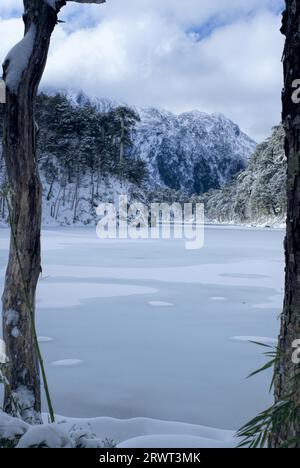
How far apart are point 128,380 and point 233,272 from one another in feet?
27.5

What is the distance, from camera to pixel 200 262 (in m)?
14.0

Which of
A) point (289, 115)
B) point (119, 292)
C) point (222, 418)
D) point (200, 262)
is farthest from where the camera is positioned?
point (200, 262)

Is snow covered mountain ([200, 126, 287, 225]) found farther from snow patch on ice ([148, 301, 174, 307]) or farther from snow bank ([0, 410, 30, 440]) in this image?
snow bank ([0, 410, 30, 440])

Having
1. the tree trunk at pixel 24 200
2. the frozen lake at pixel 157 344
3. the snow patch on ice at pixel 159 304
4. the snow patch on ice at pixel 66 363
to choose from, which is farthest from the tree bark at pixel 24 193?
the snow patch on ice at pixel 159 304

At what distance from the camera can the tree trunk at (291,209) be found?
149cm

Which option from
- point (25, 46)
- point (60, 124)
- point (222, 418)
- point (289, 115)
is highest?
point (60, 124)

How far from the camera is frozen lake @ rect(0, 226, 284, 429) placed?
129 inches

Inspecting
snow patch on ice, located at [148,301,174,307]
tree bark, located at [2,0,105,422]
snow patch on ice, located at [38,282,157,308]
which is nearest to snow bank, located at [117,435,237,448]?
tree bark, located at [2,0,105,422]

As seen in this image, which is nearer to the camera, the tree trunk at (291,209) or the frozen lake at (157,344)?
the tree trunk at (291,209)

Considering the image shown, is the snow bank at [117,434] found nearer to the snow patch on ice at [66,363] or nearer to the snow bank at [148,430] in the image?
the snow bank at [148,430]

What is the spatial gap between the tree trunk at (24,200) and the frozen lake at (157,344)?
63cm

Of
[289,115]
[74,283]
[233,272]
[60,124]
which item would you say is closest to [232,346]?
[289,115]
